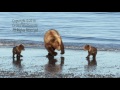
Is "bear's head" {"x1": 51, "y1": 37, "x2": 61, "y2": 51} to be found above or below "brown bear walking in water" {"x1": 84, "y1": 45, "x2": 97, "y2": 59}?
above

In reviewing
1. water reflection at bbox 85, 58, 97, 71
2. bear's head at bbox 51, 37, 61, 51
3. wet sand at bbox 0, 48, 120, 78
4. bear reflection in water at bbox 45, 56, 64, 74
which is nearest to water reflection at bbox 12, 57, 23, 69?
wet sand at bbox 0, 48, 120, 78

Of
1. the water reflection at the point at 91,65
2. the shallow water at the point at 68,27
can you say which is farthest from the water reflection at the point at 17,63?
the water reflection at the point at 91,65

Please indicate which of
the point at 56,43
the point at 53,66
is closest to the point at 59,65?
the point at 53,66

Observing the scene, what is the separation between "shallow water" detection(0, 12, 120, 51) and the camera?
25.5 ft

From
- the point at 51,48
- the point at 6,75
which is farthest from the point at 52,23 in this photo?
the point at 6,75

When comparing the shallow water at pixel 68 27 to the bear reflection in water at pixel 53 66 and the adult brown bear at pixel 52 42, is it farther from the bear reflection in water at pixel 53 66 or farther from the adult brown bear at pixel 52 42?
the bear reflection in water at pixel 53 66

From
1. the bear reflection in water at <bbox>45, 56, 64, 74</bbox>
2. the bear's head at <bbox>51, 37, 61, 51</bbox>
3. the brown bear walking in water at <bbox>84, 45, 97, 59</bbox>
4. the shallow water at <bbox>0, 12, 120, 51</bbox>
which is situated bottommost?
the bear reflection in water at <bbox>45, 56, 64, 74</bbox>

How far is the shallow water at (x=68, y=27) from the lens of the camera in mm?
7758

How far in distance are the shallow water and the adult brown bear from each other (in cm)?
5

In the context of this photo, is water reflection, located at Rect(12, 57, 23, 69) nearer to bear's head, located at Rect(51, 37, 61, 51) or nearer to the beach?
the beach

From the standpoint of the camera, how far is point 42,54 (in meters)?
7.94

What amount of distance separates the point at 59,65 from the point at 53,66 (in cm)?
7
